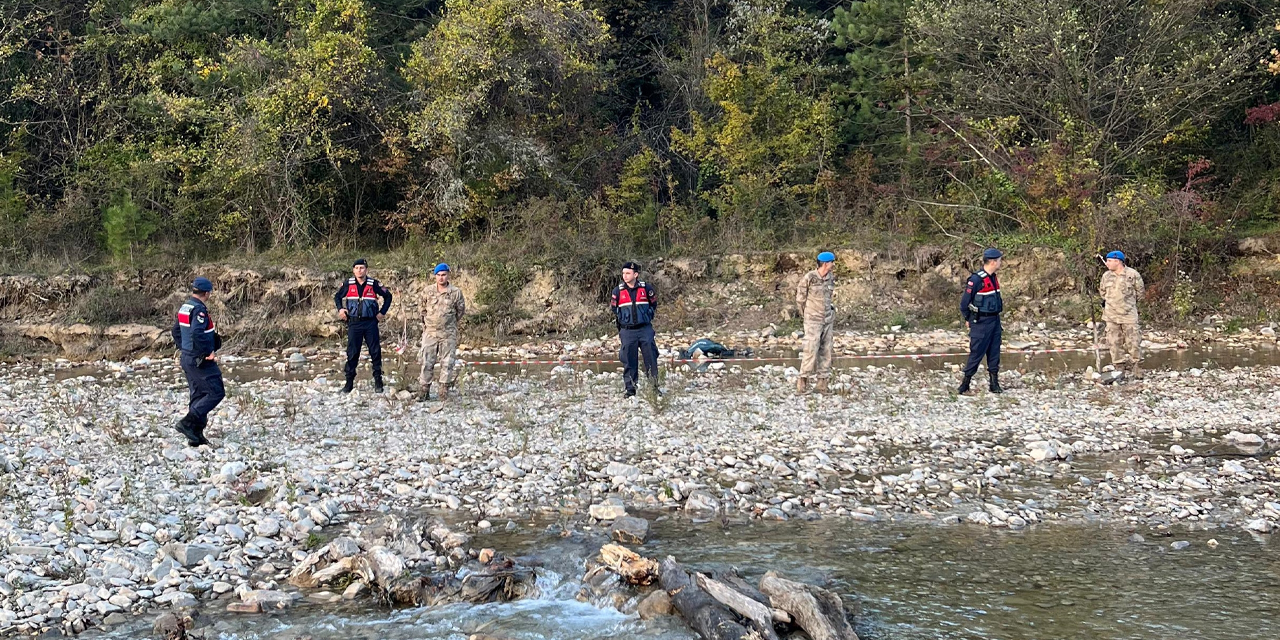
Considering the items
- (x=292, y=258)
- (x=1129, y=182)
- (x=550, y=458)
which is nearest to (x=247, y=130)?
(x=292, y=258)

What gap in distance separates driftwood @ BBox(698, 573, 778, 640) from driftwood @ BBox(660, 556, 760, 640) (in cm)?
4

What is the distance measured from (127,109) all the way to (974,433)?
71.5 ft

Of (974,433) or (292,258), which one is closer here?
(974,433)

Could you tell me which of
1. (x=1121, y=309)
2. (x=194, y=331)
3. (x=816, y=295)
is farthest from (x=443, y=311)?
(x=1121, y=309)

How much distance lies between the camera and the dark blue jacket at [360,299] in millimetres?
13445

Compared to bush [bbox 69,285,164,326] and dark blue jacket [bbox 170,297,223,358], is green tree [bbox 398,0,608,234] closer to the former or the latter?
bush [bbox 69,285,164,326]

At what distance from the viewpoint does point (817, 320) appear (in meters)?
13.4

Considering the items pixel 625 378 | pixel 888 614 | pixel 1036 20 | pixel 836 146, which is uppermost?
pixel 1036 20

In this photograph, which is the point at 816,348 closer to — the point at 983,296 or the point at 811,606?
the point at 983,296

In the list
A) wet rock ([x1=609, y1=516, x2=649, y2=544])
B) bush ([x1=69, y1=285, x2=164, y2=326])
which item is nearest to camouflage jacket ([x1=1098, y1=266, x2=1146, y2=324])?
wet rock ([x1=609, y1=516, x2=649, y2=544])

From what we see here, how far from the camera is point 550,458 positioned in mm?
9977

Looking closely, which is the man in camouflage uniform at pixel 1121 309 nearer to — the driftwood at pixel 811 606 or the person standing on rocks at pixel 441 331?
the person standing on rocks at pixel 441 331

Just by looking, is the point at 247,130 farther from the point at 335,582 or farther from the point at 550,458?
the point at 335,582

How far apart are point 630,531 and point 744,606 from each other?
1829mm
